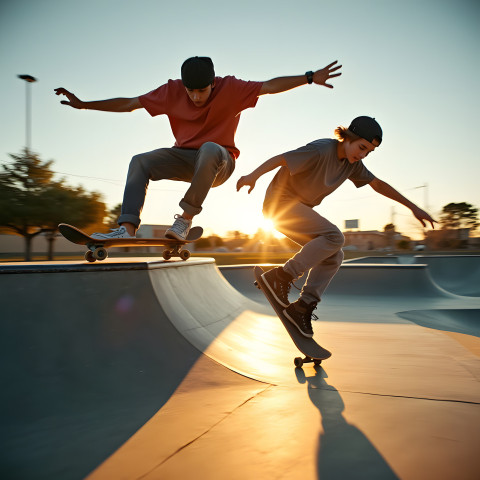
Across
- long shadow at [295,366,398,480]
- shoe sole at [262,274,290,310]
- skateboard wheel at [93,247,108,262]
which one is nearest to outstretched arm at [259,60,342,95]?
shoe sole at [262,274,290,310]

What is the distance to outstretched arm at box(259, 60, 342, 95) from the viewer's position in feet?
11.0

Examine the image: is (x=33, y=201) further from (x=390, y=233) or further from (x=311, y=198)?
(x=390, y=233)

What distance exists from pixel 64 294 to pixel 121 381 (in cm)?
86

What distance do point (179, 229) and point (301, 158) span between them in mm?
1418

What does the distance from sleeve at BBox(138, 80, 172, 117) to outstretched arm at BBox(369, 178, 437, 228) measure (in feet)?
7.27

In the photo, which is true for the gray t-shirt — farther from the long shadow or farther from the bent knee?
the long shadow

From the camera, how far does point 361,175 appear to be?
11.5 ft

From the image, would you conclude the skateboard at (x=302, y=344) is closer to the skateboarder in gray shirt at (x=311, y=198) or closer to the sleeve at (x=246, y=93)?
the skateboarder in gray shirt at (x=311, y=198)

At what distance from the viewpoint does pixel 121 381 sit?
2.34 m

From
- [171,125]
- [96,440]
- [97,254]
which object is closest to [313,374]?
[96,440]

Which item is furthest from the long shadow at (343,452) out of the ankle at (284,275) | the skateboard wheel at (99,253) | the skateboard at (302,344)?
the skateboard wheel at (99,253)

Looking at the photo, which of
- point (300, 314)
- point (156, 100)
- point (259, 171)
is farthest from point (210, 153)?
point (300, 314)

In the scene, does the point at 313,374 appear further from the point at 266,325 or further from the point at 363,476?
the point at 266,325

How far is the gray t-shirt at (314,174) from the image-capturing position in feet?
10.4
